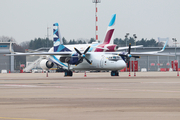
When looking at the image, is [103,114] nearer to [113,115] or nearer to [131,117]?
[113,115]

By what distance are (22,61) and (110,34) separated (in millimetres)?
95777

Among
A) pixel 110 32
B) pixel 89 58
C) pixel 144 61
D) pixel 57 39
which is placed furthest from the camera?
pixel 144 61

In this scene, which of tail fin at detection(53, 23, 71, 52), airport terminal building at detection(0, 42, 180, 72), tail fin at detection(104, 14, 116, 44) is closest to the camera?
tail fin at detection(53, 23, 71, 52)

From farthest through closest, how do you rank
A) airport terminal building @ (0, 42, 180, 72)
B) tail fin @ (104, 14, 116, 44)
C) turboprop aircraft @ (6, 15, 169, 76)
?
airport terminal building @ (0, 42, 180, 72)
tail fin @ (104, 14, 116, 44)
turboprop aircraft @ (6, 15, 169, 76)

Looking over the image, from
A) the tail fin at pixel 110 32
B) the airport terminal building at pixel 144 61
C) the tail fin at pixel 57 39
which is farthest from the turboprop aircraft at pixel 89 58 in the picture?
the airport terminal building at pixel 144 61

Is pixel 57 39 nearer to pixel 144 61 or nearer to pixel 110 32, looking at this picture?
pixel 110 32

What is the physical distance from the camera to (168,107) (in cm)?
938

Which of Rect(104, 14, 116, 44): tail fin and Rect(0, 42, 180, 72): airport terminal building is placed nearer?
Rect(104, 14, 116, 44): tail fin

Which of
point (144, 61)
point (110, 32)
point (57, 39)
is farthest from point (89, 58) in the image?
point (144, 61)

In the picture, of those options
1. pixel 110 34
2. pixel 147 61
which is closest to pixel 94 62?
pixel 110 34

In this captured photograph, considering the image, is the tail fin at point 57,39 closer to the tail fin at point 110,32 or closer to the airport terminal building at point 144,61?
the tail fin at point 110,32

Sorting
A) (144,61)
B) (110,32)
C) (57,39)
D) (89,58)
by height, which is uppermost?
(110,32)

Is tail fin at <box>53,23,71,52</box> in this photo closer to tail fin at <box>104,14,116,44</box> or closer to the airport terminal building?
tail fin at <box>104,14,116,44</box>

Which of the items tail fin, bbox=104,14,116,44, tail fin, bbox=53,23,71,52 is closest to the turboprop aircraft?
tail fin, bbox=53,23,71,52
